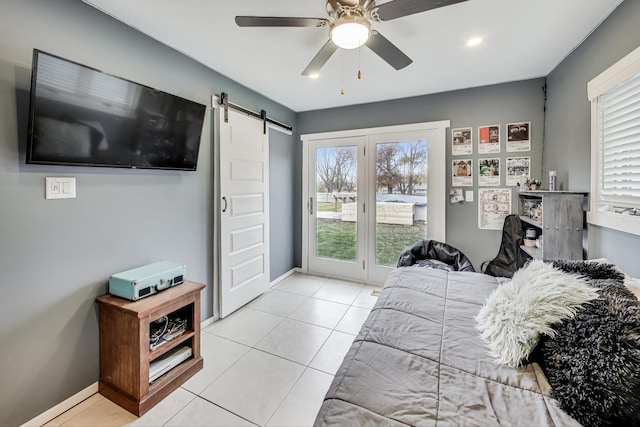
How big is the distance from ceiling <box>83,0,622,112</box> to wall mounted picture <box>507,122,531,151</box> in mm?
487

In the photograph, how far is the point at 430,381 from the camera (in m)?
0.97

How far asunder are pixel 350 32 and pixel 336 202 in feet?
8.21

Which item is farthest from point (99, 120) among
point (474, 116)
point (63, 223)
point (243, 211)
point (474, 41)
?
point (474, 116)

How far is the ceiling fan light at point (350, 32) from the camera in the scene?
4.84 ft

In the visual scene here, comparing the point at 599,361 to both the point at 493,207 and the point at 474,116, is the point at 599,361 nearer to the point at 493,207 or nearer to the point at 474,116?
the point at 493,207

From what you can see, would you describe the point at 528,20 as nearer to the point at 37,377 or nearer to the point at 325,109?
the point at 325,109

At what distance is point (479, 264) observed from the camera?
3.12 metres

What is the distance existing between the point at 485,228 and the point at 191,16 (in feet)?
11.3

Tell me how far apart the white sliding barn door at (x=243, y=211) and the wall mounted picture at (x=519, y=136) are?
9.24ft

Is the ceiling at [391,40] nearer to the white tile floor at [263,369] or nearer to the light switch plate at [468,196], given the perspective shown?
the light switch plate at [468,196]

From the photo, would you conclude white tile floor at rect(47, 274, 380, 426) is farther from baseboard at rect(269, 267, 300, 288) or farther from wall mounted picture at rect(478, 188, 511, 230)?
wall mounted picture at rect(478, 188, 511, 230)

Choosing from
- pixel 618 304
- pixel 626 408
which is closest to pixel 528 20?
pixel 618 304

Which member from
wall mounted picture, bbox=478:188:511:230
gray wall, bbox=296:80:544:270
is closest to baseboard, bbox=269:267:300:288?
gray wall, bbox=296:80:544:270

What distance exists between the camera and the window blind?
1590 mm
